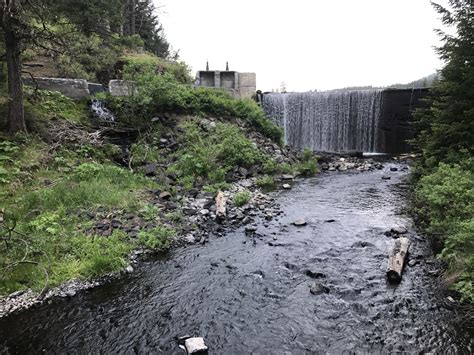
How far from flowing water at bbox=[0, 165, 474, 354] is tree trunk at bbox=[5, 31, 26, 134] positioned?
695 centimetres

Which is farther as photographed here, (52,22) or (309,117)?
(309,117)

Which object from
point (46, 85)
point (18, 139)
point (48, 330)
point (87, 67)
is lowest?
point (48, 330)

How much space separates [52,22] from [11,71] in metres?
2.67

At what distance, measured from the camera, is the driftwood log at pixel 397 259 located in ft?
20.7

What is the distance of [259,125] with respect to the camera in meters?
17.7

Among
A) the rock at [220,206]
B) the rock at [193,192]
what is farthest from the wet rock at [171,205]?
the rock at [220,206]

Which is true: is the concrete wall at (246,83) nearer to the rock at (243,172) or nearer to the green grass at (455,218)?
the rock at (243,172)

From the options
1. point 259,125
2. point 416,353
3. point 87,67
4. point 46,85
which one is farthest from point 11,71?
point 416,353

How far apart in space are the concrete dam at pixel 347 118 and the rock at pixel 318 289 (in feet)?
52.9

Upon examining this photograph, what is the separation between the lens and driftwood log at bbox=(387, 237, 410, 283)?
632 centimetres

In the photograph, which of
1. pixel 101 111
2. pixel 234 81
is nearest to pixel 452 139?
pixel 101 111

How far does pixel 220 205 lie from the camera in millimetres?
9922

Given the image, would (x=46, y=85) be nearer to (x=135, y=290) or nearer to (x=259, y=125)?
(x=259, y=125)

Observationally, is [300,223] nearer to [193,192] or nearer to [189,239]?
[189,239]
